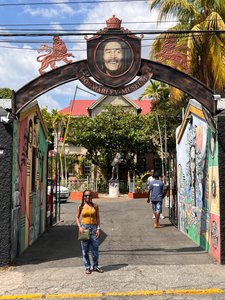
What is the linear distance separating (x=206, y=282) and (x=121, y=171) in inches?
1252

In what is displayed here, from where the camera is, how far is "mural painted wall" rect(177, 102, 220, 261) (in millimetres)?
8375

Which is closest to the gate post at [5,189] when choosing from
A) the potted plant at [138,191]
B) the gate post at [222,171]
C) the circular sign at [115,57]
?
the circular sign at [115,57]

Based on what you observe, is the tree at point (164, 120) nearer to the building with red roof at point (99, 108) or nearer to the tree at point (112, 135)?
the tree at point (112, 135)

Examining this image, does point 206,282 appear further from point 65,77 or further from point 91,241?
point 65,77

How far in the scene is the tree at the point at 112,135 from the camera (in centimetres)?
3384

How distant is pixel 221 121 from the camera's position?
26.1 feet

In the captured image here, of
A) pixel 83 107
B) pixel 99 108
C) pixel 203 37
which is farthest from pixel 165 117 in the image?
pixel 203 37

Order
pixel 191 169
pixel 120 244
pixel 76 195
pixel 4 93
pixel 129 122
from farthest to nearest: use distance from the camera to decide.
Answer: pixel 4 93 → pixel 129 122 → pixel 76 195 → pixel 191 169 → pixel 120 244

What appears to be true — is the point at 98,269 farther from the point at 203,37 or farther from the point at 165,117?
the point at 165,117

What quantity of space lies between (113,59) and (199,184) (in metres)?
3.82

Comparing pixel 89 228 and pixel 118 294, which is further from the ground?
pixel 89 228

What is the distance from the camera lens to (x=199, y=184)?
1005cm

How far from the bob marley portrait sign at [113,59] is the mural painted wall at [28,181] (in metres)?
1.93

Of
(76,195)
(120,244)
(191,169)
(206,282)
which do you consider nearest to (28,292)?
(206,282)
